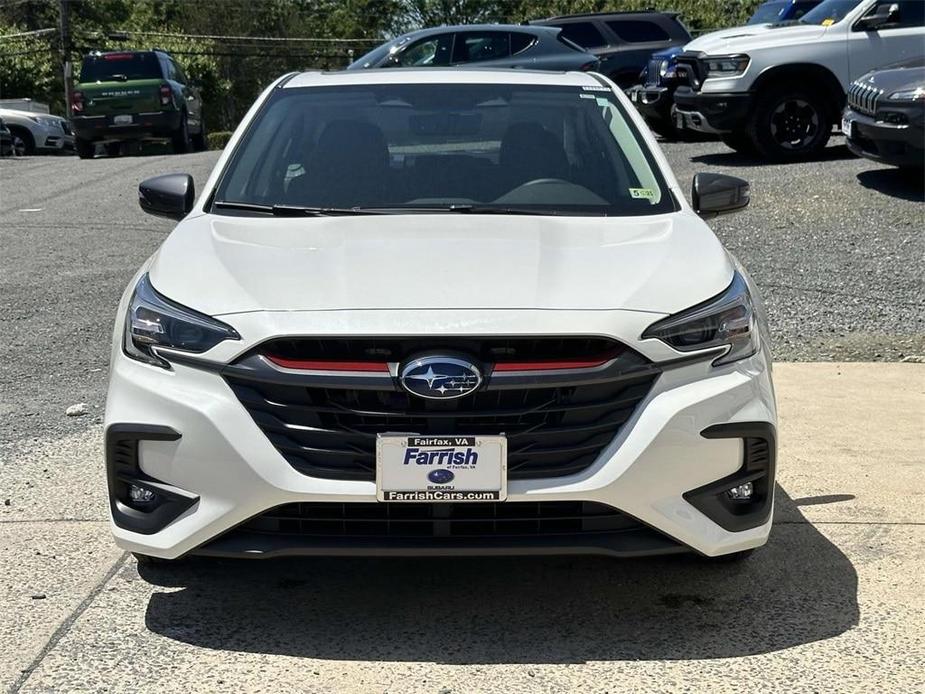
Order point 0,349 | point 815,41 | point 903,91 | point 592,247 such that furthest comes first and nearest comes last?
1. point 815,41
2. point 903,91
3. point 0,349
4. point 592,247

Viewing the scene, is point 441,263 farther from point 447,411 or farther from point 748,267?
point 748,267

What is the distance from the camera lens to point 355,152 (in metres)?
4.81

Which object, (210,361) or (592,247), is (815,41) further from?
(210,361)

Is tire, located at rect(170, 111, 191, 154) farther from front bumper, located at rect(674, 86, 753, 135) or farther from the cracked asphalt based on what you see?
the cracked asphalt

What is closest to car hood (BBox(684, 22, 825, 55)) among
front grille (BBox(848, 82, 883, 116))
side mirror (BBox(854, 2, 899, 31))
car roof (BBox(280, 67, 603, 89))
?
side mirror (BBox(854, 2, 899, 31))

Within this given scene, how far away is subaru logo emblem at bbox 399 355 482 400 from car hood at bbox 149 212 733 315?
0.18 m

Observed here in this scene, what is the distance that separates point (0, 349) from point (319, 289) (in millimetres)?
4613

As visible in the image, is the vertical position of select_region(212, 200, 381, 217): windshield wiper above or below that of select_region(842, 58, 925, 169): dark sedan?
above

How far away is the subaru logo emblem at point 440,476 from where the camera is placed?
3352mm

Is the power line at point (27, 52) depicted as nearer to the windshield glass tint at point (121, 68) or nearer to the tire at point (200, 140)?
the tire at point (200, 140)

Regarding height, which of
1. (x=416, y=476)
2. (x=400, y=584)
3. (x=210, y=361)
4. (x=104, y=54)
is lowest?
(x=104, y=54)

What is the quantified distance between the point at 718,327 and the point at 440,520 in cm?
91

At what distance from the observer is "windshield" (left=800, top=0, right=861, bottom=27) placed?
14305 millimetres

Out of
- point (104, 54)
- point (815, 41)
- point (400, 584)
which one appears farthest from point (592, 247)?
point (104, 54)
